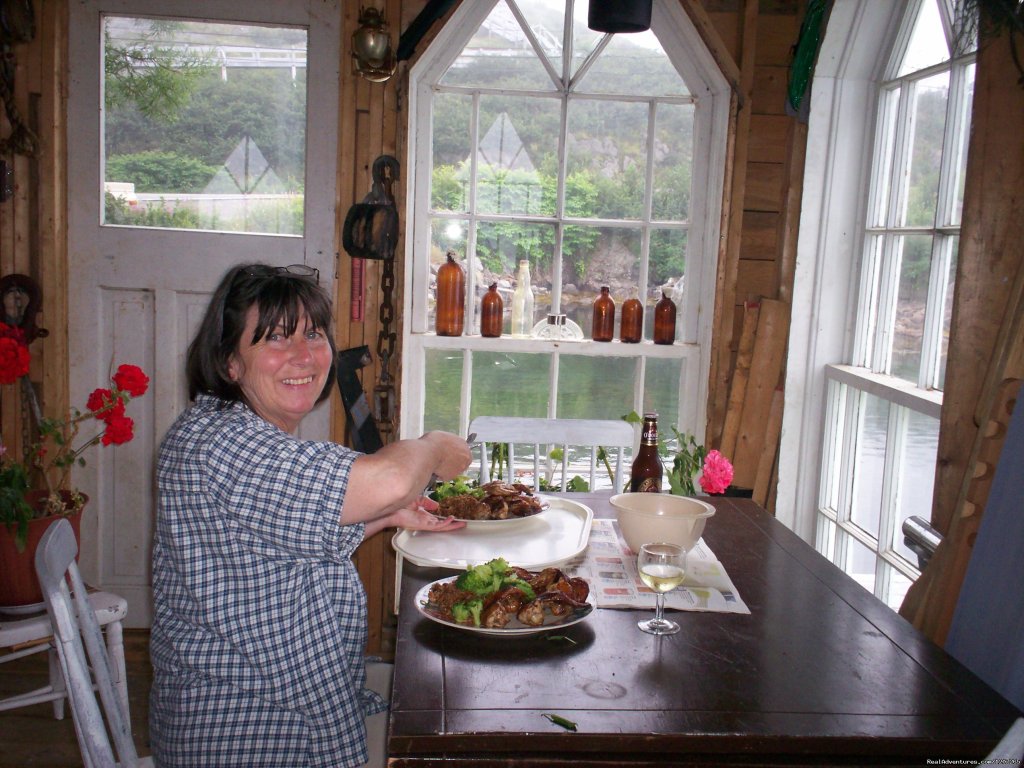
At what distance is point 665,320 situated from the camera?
321 centimetres

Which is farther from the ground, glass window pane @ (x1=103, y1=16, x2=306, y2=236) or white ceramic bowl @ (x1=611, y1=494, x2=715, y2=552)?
glass window pane @ (x1=103, y1=16, x2=306, y2=236)

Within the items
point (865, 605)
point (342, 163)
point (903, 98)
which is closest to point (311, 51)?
point (342, 163)

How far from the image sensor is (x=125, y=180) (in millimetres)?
3092

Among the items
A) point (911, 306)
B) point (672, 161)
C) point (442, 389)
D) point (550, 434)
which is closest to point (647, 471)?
point (550, 434)

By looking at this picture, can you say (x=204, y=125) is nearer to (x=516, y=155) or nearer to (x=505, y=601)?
(x=516, y=155)

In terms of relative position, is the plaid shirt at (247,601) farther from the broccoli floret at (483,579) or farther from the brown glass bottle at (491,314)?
the brown glass bottle at (491,314)

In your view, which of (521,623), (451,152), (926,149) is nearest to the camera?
(521,623)

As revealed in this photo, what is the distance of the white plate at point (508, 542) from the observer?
5.54 feet

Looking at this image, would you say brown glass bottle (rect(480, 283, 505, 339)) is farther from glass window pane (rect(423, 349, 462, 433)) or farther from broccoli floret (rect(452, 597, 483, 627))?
broccoli floret (rect(452, 597, 483, 627))

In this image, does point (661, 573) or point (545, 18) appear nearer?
point (661, 573)

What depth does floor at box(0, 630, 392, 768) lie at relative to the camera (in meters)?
2.48

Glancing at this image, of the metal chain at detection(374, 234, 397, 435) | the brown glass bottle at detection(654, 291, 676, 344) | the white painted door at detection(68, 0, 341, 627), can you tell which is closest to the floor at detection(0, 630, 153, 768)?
the white painted door at detection(68, 0, 341, 627)

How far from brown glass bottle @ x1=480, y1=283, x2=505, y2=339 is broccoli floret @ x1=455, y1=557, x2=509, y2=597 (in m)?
1.77

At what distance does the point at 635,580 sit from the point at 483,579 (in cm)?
33
